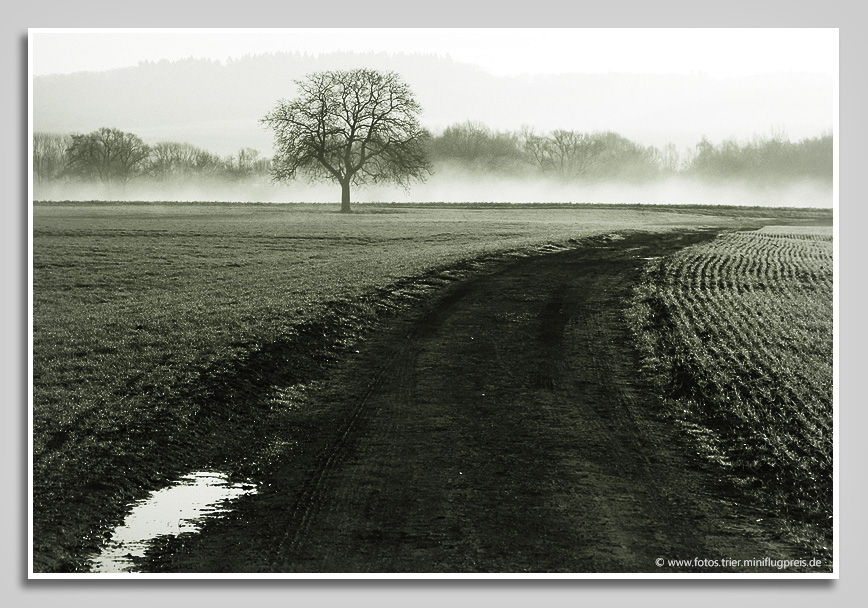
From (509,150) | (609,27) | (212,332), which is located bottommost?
(212,332)

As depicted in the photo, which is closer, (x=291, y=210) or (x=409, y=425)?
(x=409, y=425)

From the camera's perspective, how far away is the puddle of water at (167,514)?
525 centimetres

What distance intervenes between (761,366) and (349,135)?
466 centimetres

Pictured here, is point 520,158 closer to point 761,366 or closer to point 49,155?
point 761,366

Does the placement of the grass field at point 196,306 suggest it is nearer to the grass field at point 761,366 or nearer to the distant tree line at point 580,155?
the grass field at point 761,366

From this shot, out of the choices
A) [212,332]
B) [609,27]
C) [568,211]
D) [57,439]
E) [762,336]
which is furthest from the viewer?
[568,211]

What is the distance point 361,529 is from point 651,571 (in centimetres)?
197

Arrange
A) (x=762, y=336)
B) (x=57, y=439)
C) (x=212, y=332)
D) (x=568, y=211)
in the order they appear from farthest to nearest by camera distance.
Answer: (x=568, y=211) → (x=212, y=332) → (x=762, y=336) → (x=57, y=439)

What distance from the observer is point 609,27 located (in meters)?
7.33

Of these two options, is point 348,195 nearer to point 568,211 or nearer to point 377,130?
point 377,130

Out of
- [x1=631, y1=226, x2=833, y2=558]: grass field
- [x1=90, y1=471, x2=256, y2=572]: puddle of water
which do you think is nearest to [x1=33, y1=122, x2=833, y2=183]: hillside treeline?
[x1=631, y1=226, x2=833, y2=558]: grass field

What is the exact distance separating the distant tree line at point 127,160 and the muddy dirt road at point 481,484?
2389mm

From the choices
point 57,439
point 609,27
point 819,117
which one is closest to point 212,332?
point 57,439

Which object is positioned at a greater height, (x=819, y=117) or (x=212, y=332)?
(x=819, y=117)
